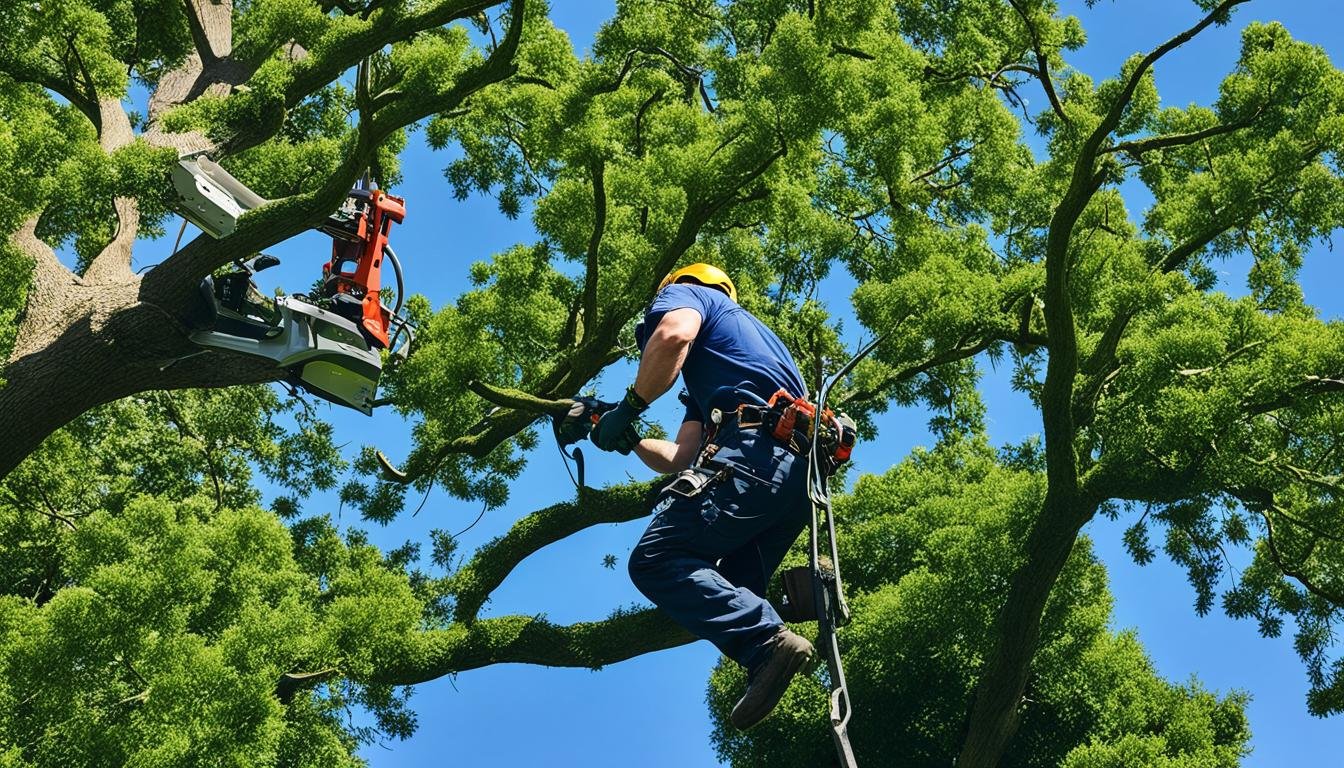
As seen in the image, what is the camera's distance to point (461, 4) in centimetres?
925

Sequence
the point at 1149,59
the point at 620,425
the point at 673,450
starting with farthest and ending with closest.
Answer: the point at 1149,59 < the point at 673,450 < the point at 620,425

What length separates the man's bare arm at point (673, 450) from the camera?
5.68 metres

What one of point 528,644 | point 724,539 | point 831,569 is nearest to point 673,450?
point 724,539

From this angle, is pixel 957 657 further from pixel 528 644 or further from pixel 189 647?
pixel 189 647

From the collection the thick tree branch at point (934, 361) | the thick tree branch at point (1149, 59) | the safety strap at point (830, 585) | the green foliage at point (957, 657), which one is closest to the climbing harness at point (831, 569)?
the safety strap at point (830, 585)

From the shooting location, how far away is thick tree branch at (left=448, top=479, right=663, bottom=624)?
1041 centimetres

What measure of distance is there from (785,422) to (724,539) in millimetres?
473

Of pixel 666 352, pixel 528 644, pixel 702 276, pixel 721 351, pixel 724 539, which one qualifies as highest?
pixel 528 644

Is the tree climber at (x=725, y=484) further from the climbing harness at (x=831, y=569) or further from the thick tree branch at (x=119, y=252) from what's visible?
the thick tree branch at (x=119, y=252)

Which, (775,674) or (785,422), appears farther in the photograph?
(785,422)

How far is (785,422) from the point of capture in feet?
16.2

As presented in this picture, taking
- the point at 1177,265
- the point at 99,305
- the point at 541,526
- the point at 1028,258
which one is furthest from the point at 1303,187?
the point at 99,305

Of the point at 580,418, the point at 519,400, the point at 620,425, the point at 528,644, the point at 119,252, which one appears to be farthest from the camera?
the point at 119,252

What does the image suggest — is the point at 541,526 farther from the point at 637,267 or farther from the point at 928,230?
the point at 928,230
